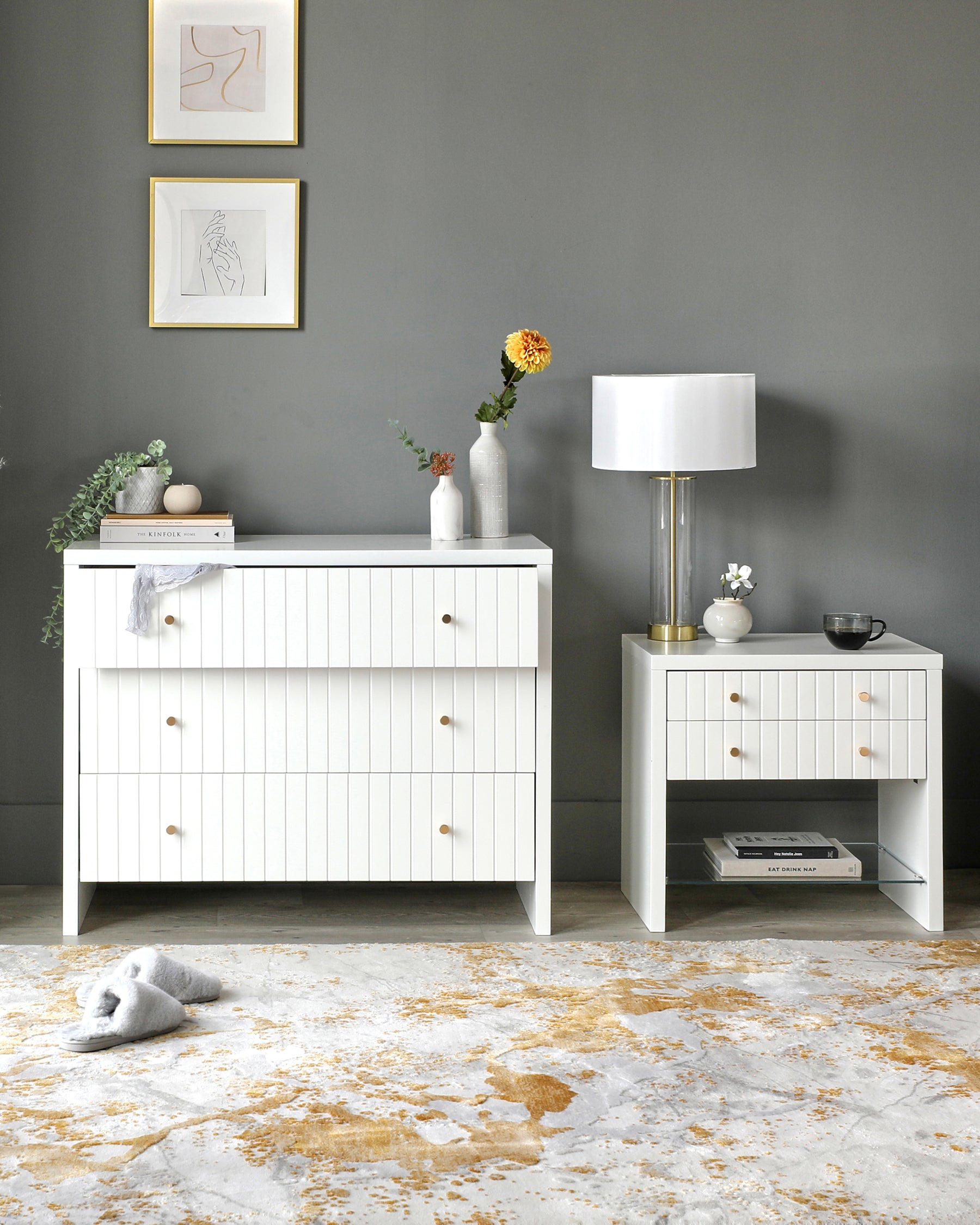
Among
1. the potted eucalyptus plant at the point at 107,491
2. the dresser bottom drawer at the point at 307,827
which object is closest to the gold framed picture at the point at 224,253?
the potted eucalyptus plant at the point at 107,491

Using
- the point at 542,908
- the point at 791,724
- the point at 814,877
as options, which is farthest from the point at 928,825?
the point at 542,908

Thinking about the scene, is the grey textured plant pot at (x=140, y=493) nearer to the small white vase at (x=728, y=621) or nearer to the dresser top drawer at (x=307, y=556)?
the dresser top drawer at (x=307, y=556)

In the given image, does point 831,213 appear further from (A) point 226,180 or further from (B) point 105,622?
(B) point 105,622

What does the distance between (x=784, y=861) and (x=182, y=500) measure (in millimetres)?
1717

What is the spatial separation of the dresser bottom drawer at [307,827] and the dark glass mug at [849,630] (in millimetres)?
812

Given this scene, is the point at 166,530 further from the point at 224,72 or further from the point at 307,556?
the point at 224,72

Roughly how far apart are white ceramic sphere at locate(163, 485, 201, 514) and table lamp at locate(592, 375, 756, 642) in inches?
39.5

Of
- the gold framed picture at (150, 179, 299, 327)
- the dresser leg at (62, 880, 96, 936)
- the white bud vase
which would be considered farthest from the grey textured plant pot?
the dresser leg at (62, 880, 96, 936)

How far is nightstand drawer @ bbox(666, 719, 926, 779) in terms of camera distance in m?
2.82

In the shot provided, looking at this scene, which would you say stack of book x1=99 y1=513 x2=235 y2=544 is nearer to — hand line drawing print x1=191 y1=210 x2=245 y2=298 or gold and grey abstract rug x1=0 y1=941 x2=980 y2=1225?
hand line drawing print x1=191 y1=210 x2=245 y2=298

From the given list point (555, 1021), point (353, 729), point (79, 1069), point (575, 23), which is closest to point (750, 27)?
point (575, 23)

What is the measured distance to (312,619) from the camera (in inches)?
107

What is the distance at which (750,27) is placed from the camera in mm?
3133

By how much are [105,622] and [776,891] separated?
1853 mm
